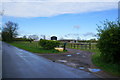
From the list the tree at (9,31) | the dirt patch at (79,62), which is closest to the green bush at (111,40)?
the dirt patch at (79,62)

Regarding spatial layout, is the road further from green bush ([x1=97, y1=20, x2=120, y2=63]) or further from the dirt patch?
green bush ([x1=97, y1=20, x2=120, y2=63])

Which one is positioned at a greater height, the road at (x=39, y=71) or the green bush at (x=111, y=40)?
the green bush at (x=111, y=40)

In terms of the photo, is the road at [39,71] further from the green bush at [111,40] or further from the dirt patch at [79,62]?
the green bush at [111,40]

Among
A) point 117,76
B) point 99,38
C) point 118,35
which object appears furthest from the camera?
point 99,38

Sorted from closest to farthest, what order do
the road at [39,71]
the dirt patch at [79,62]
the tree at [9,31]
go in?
the road at [39,71]
the dirt patch at [79,62]
the tree at [9,31]

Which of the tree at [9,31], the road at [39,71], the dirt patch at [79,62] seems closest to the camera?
the road at [39,71]

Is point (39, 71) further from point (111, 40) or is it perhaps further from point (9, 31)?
point (9, 31)

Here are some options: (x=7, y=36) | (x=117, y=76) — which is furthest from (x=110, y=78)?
(x=7, y=36)

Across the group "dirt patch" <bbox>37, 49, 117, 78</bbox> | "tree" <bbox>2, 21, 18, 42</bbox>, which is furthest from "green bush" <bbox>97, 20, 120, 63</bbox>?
"tree" <bbox>2, 21, 18, 42</bbox>

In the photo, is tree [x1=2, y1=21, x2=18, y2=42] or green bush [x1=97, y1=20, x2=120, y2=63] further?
tree [x1=2, y1=21, x2=18, y2=42]

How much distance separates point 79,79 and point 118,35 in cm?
381

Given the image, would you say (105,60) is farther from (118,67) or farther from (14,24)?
(14,24)

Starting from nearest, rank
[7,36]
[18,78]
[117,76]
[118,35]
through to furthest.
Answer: [18,78] < [117,76] < [118,35] < [7,36]

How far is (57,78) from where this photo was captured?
21.9ft
